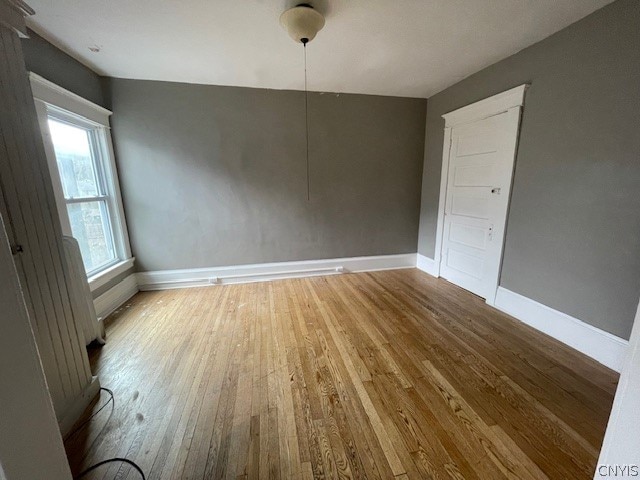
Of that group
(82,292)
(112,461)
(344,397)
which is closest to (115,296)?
(82,292)

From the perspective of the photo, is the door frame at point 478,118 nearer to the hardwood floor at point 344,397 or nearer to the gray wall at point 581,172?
the gray wall at point 581,172

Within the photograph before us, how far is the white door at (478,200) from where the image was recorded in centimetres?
252

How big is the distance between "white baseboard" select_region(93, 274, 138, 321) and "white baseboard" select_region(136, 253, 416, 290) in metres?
0.13

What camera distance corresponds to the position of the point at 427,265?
3.81 meters

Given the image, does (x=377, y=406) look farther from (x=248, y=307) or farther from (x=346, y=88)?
(x=346, y=88)

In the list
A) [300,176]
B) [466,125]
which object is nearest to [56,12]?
[300,176]

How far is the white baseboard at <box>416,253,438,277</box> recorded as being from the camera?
3673 millimetres

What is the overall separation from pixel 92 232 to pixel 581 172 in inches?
180

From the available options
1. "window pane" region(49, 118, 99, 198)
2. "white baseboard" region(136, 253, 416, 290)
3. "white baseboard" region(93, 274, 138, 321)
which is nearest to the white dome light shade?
"window pane" region(49, 118, 99, 198)

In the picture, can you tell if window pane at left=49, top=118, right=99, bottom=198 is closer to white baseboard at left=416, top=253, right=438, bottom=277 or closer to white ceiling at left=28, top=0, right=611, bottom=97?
white ceiling at left=28, top=0, right=611, bottom=97

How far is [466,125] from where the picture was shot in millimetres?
2953

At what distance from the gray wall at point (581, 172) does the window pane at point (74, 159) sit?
421 cm

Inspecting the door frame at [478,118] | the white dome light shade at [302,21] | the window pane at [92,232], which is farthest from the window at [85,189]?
the door frame at [478,118]

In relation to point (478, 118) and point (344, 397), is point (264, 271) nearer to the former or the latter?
point (344, 397)
